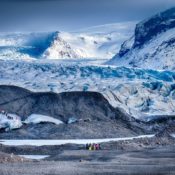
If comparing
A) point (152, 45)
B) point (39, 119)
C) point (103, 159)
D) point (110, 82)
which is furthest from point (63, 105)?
point (152, 45)

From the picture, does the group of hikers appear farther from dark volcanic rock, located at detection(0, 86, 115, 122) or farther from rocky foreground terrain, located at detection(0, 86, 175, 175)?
dark volcanic rock, located at detection(0, 86, 115, 122)

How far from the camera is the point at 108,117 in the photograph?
82.0m

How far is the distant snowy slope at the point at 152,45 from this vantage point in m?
159

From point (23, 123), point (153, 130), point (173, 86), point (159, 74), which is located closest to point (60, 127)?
point (23, 123)

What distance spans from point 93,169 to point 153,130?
4145 cm

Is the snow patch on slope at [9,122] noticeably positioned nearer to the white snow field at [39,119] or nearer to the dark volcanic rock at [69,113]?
the dark volcanic rock at [69,113]

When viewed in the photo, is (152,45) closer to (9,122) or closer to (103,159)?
(9,122)

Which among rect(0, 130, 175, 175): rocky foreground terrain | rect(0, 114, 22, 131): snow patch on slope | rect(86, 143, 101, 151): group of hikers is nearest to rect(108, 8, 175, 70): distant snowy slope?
rect(0, 114, 22, 131): snow patch on slope

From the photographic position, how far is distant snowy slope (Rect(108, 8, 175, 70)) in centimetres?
15895

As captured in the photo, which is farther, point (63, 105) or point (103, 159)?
point (63, 105)

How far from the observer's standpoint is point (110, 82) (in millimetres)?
100875

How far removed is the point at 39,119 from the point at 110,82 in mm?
22528

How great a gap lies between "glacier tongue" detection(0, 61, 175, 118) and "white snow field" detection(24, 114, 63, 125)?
10.3 meters

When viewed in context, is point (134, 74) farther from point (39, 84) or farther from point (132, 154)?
point (132, 154)
